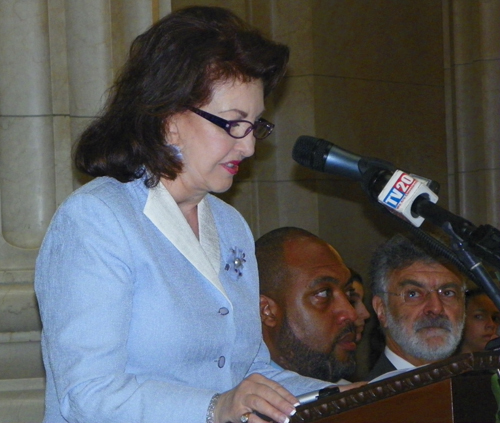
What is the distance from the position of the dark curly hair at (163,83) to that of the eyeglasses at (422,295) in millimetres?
1534

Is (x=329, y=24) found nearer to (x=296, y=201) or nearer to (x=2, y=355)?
(x=296, y=201)

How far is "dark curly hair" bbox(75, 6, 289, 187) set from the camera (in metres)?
2.32

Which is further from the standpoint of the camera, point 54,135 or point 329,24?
point 329,24

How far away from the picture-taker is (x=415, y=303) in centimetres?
369

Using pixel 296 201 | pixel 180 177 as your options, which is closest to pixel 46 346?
pixel 180 177

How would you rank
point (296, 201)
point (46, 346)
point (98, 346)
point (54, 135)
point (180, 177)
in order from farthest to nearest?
point (296, 201)
point (54, 135)
point (180, 177)
point (46, 346)
point (98, 346)

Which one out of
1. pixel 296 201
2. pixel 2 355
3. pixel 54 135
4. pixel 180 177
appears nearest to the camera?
pixel 180 177

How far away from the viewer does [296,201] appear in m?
4.97

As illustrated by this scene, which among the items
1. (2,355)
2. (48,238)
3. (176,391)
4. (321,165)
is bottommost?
(2,355)

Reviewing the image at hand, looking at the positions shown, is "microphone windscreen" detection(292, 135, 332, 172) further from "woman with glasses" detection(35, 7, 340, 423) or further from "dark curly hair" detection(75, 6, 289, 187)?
"dark curly hair" detection(75, 6, 289, 187)

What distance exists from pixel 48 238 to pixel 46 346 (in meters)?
0.25

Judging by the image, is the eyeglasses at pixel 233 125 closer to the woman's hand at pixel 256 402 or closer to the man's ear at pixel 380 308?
the woman's hand at pixel 256 402

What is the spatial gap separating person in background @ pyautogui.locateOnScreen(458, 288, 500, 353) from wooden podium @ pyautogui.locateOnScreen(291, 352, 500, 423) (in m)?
2.96

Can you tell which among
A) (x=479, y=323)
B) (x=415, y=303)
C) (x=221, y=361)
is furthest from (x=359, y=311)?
(x=221, y=361)
